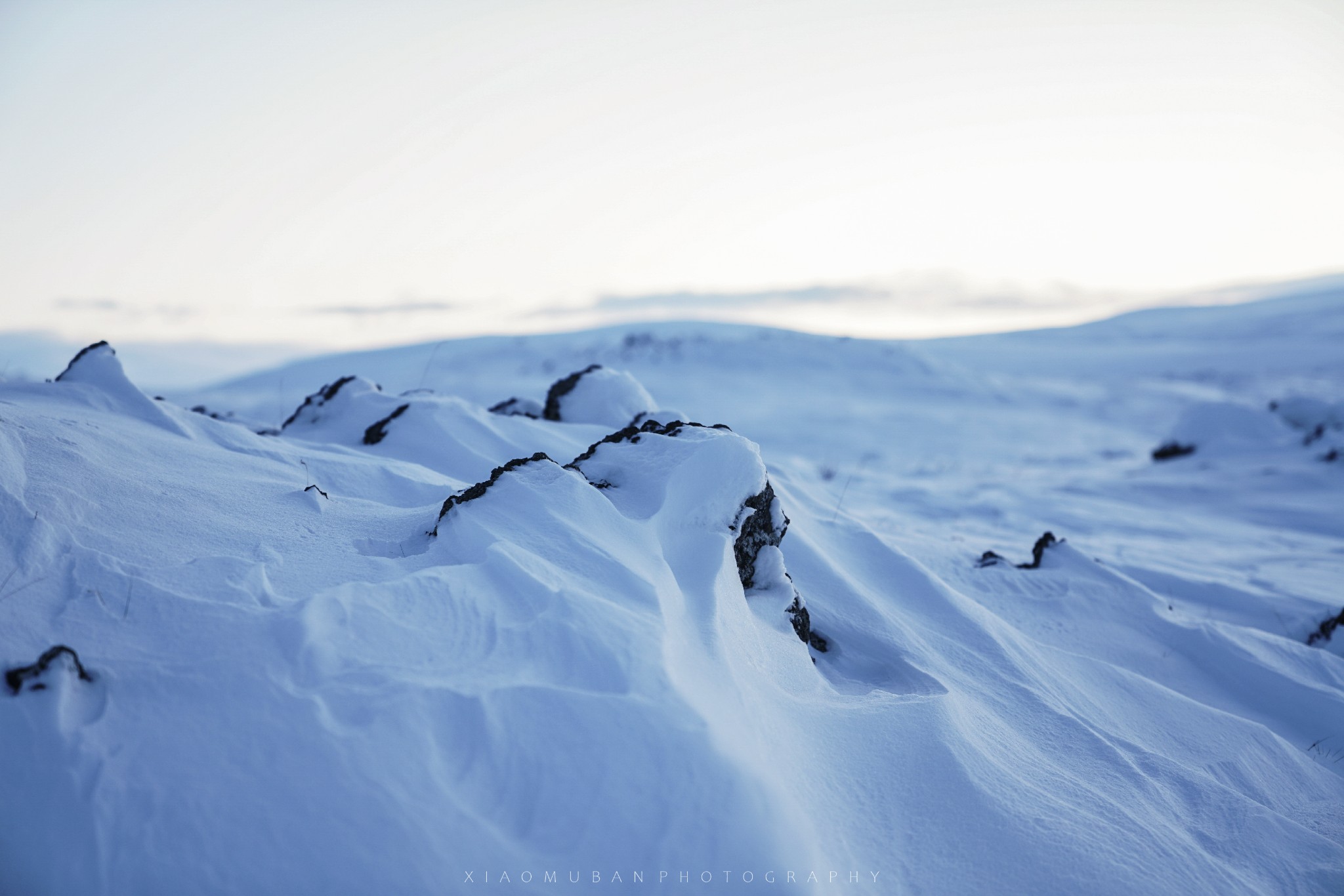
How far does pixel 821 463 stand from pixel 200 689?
24.6ft

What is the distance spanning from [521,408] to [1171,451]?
8.34 meters

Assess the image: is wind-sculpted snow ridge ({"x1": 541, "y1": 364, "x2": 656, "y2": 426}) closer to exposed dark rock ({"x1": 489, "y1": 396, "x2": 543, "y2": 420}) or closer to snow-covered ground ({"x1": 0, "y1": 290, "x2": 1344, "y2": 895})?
exposed dark rock ({"x1": 489, "y1": 396, "x2": 543, "y2": 420})

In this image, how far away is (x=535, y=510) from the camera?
2.34m

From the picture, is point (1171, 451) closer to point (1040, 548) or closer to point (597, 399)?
point (1040, 548)

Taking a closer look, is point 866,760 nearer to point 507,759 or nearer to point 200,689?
point 507,759

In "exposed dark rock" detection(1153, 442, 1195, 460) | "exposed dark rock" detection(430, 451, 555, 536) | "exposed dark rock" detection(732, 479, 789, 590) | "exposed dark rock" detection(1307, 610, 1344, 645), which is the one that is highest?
"exposed dark rock" detection(430, 451, 555, 536)

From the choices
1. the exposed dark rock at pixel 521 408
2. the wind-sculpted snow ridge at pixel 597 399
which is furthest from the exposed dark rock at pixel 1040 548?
the exposed dark rock at pixel 521 408

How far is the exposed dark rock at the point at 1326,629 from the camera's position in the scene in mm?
3627

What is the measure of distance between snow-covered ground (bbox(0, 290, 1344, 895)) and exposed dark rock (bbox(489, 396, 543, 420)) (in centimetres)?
82

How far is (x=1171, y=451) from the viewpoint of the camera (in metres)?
9.37

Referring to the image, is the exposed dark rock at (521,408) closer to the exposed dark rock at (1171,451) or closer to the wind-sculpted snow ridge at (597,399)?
the wind-sculpted snow ridge at (597,399)

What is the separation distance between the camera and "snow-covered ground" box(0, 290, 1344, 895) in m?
1.46

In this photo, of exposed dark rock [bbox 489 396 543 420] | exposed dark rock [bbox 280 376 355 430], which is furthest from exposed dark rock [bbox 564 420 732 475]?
exposed dark rock [bbox 280 376 355 430]

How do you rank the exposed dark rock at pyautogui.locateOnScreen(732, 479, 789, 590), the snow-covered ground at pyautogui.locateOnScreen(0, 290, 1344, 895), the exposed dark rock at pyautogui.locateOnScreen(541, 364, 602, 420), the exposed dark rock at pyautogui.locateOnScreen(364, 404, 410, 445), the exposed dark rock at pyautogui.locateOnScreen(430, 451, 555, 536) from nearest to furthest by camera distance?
the snow-covered ground at pyautogui.locateOnScreen(0, 290, 1344, 895), the exposed dark rock at pyautogui.locateOnScreen(430, 451, 555, 536), the exposed dark rock at pyautogui.locateOnScreen(732, 479, 789, 590), the exposed dark rock at pyautogui.locateOnScreen(364, 404, 410, 445), the exposed dark rock at pyautogui.locateOnScreen(541, 364, 602, 420)
